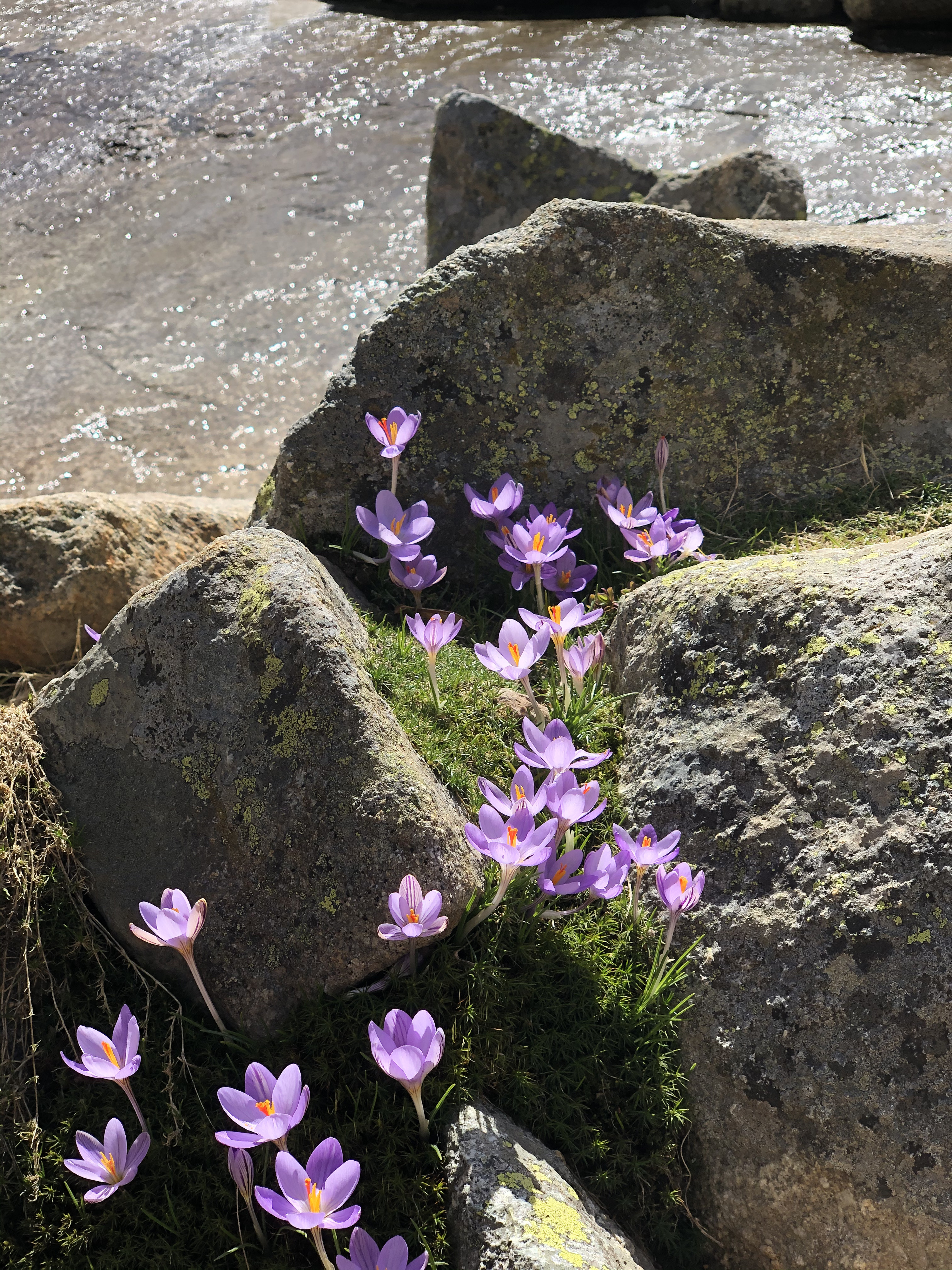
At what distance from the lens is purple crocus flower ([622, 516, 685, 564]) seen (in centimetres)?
370

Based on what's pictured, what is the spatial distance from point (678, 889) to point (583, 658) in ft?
2.85

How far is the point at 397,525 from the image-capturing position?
12.1 ft

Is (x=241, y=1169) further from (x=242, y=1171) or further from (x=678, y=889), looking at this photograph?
(x=678, y=889)

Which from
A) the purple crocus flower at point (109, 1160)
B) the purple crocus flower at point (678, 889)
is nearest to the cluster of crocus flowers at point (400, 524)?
the purple crocus flower at point (678, 889)

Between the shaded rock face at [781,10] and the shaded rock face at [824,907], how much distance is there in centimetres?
1066

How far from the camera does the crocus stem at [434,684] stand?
3244mm

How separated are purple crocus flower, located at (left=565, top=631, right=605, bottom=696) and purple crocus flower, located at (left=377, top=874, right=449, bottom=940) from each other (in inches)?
39.6

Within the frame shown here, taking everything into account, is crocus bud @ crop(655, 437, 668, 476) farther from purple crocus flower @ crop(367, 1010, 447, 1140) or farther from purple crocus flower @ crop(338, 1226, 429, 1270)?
purple crocus flower @ crop(338, 1226, 429, 1270)

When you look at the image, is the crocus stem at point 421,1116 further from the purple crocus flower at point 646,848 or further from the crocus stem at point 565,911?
the purple crocus flower at point 646,848

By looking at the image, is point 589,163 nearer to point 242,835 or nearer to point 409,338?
point 409,338

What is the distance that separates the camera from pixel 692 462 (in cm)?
418

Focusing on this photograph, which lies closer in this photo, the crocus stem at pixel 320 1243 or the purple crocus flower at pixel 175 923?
the crocus stem at pixel 320 1243

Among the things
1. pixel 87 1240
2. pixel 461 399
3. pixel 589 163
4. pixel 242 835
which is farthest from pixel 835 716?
pixel 589 163

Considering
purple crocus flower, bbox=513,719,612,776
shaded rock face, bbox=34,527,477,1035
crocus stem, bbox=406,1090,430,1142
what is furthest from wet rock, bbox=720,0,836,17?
crocus stem, bbox=406,1090,430,1142
